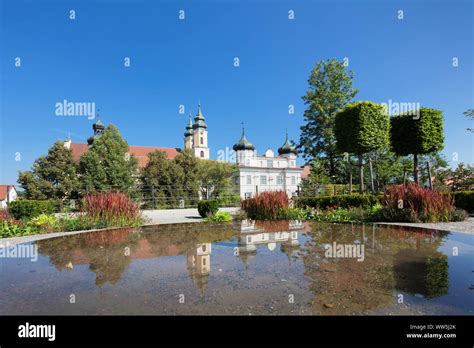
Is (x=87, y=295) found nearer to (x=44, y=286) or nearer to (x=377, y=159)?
(x=44, y=286)

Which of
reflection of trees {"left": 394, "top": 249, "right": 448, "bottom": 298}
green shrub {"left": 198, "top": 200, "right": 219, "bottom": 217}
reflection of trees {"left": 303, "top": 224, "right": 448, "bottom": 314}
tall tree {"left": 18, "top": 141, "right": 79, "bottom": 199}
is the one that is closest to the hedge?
green shrub {"left": 198, "top": 200, "right": 219, "bottom": 217}

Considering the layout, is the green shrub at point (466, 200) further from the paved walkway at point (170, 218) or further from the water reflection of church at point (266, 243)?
the paved walkway at point (170, 218)

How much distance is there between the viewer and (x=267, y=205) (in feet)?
31.9

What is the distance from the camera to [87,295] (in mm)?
2662

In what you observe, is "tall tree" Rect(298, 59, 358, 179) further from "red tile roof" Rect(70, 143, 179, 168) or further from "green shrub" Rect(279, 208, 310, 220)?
"red tile roof" Rect(70, 143, 179, 168)

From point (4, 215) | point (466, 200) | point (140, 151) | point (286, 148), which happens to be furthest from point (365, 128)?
point (140, 151)

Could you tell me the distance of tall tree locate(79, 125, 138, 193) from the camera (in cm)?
2566

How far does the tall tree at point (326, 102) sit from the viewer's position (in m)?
22.7

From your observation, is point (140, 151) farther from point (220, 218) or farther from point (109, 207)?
point (109, 207)

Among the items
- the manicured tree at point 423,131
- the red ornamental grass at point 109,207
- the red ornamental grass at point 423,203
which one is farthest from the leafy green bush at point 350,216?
the manicured tree at point 423,131

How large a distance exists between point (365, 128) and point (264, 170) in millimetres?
26739

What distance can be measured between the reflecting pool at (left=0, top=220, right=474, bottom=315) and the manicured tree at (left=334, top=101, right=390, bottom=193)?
36.8 feet
